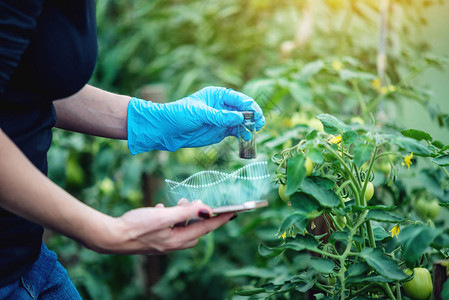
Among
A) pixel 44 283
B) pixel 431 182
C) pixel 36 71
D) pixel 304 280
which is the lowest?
pixel 44 283

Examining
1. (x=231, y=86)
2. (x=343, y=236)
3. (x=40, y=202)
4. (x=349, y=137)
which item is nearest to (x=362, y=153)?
(x=349, y=137)

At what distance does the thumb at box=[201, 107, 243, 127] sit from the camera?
0.97m

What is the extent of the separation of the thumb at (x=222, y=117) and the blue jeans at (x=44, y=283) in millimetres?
438

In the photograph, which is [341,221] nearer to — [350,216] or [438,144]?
[350,216]

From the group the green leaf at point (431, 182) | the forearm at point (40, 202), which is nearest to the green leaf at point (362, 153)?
the green leaf at point (431, 182)

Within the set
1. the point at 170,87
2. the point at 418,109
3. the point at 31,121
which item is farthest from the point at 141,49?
the point at 31,121

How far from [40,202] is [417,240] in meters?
0.56

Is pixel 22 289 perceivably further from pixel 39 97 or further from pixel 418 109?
pixel 418 109

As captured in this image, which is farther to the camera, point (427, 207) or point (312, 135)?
point (427, 207)

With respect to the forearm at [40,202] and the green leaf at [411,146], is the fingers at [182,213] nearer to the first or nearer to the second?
the forearm at [40,202]

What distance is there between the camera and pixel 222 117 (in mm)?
985

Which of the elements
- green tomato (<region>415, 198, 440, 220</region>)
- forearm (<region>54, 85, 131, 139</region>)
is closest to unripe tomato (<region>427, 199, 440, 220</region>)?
green tomato (<region>415, 198, 440, 220</region>)

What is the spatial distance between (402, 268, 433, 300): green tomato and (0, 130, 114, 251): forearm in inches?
20.1

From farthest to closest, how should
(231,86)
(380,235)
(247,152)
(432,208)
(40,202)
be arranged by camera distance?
1. (231,86)
2. (432,208)
3. (247,152)
4. (380,235)
5. (40,202)
